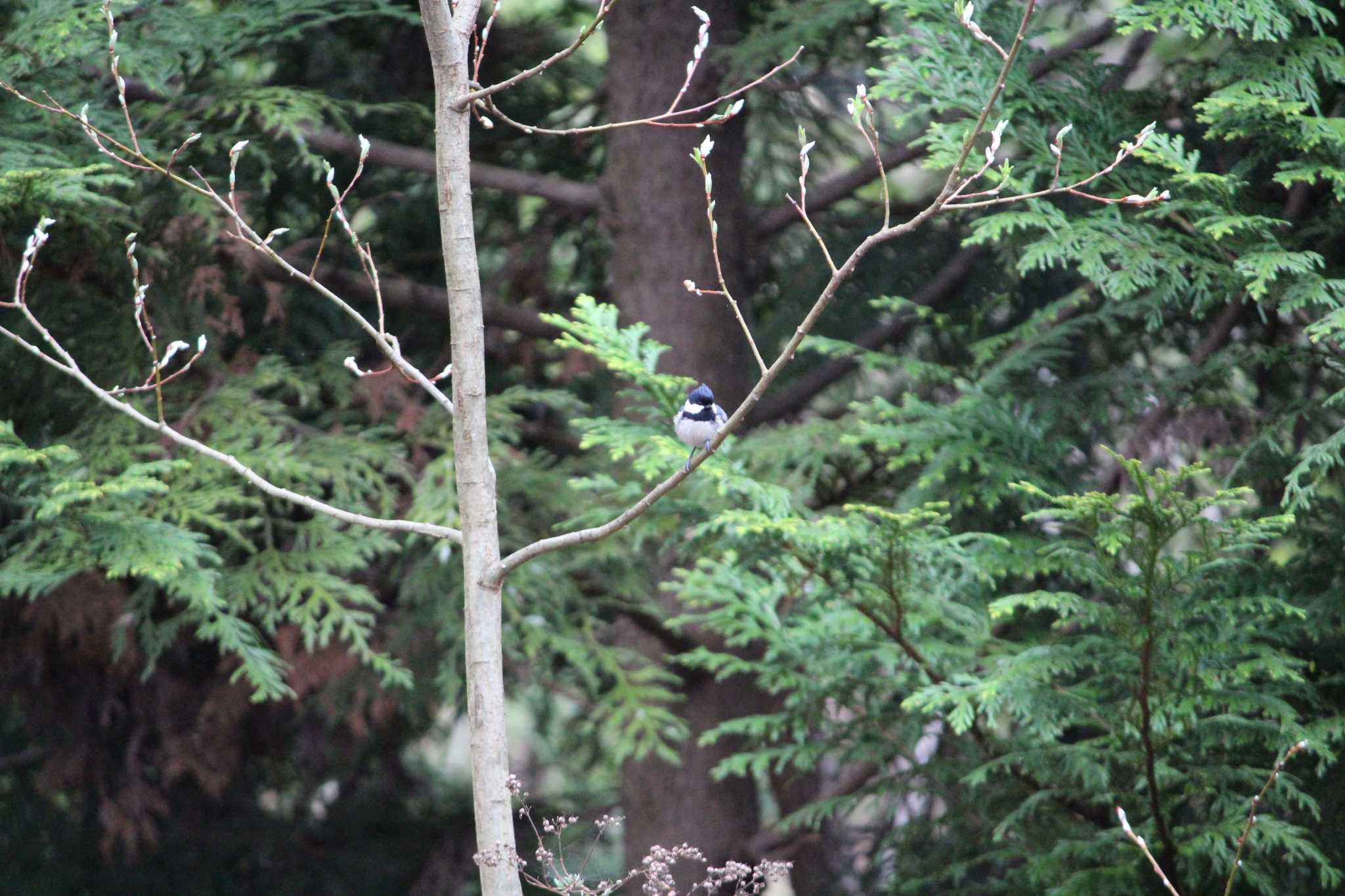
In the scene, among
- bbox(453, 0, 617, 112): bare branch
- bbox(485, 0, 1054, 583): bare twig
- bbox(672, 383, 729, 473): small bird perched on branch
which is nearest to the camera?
bbox(485, 0, 1054, 583): bare twig

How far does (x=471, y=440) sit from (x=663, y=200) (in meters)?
3.25

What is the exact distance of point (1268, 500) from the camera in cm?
395

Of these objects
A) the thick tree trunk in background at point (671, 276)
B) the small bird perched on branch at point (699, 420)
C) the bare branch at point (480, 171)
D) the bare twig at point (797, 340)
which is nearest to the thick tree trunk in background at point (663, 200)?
the thick tree trunk in background at point (671, 276)

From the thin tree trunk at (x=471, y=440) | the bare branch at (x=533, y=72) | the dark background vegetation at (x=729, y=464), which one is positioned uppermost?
the bare branch at (x=533, y=72)

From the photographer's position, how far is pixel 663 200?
5.13m

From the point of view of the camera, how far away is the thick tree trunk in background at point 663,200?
5121 mm

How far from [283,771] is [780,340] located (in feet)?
11.0

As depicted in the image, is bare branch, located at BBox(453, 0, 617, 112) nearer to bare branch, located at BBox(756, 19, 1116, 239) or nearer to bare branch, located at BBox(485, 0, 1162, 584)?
bare branch, located at BBox(485, 0, 1162, 584)

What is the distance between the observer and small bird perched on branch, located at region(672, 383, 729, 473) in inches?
121

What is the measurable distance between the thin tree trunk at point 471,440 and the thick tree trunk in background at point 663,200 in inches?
119

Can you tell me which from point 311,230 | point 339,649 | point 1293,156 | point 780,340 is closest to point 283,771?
point 339,649

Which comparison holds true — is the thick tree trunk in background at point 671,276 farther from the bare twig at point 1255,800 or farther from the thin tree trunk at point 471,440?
the thin tree trunk at point 471,440

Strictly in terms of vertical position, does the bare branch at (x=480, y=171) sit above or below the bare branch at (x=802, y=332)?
below

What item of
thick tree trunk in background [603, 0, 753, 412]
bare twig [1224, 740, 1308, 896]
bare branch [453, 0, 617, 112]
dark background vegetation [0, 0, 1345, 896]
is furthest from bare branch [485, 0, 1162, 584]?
thick tree trunk in background [603, 0, 753, 412]
